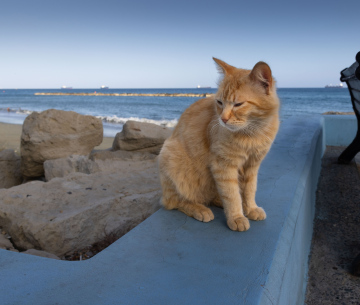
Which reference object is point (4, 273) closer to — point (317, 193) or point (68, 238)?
point (68, 238)

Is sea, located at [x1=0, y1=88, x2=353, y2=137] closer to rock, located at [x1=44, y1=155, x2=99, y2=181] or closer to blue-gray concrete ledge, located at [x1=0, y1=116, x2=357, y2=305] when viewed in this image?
rock, located at [x1=44, y1=155, x2=99, y2=181]

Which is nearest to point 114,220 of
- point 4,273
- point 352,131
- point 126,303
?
point 4,273

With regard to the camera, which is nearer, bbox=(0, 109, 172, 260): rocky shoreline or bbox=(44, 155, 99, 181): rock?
bbox=(0, 109, 172, 260): rocky shoreline

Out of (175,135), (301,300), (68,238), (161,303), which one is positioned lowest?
(301,300)

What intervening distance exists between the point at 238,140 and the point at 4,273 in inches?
46.1

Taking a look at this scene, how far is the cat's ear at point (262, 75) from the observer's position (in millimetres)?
1475

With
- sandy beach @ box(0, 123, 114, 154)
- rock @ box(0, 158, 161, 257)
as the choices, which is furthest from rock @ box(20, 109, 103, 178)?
sandy beach @ box(0, 123, 114, 154)

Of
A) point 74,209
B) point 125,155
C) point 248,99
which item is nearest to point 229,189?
point 248,99

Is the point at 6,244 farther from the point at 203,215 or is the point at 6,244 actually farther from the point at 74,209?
the point at 203,215

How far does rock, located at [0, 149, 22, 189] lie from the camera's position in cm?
459

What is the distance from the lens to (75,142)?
4.81 meters

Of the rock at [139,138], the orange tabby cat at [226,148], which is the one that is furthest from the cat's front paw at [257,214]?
the rock at [139,138]

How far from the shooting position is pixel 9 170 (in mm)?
4684

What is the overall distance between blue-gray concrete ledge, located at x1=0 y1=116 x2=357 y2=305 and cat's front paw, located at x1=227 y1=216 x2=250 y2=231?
0.03 meters
